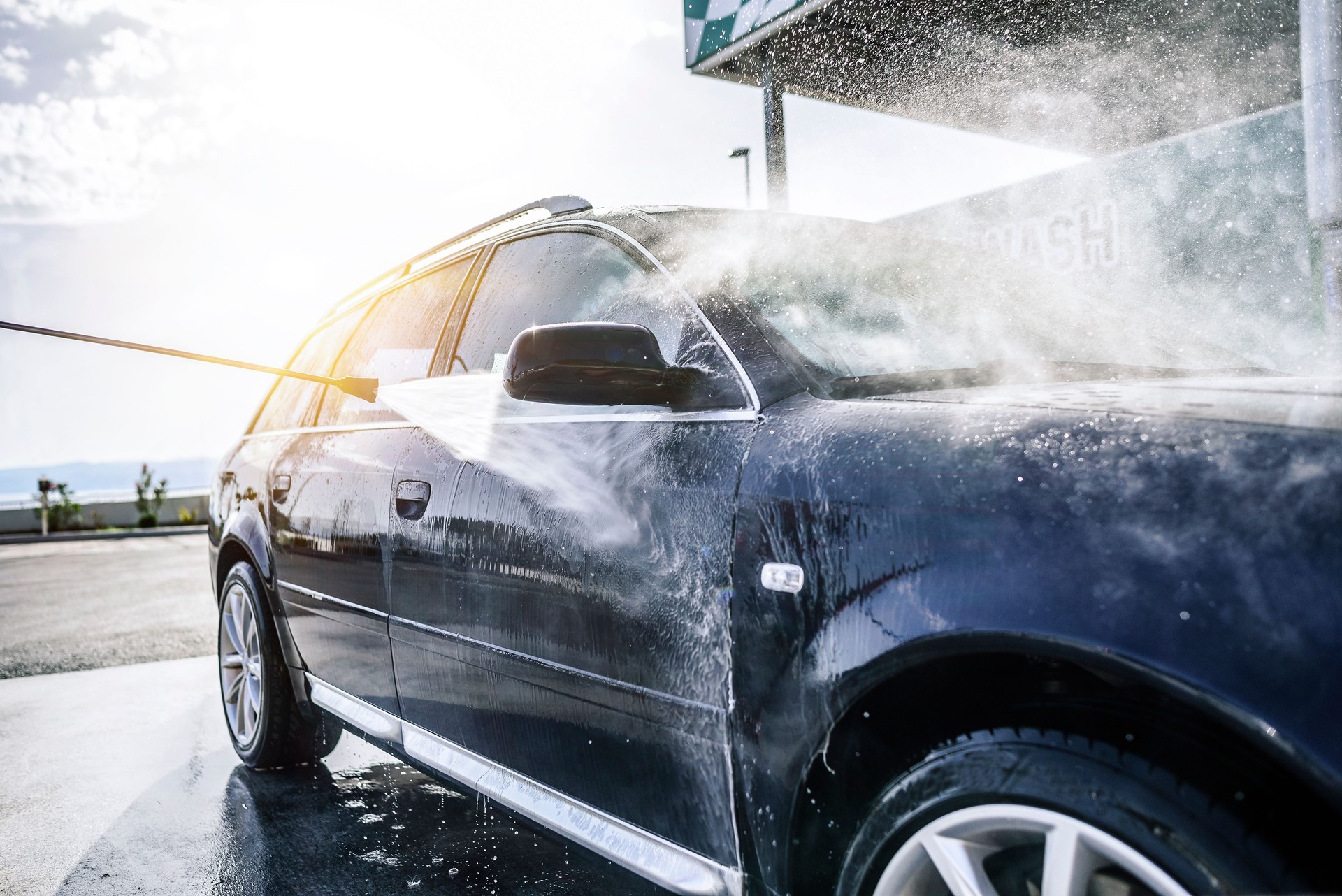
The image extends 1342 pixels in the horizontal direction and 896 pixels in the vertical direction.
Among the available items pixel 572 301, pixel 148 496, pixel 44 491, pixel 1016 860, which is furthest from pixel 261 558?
pixel 148 496

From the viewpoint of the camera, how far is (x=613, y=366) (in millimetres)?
1776

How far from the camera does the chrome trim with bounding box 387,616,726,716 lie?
5.45ft

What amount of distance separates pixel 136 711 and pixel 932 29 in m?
9.56

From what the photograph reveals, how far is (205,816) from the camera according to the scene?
128 inches

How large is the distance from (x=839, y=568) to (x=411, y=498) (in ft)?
4.59

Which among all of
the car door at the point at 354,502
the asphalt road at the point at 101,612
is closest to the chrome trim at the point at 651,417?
the car door at the point at 354,502

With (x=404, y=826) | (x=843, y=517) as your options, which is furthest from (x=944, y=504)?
(x=404, y=826)

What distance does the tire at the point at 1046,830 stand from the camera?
1.05 m

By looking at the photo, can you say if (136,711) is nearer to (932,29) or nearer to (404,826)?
(404,826)

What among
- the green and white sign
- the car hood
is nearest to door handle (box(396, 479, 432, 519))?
the car hood

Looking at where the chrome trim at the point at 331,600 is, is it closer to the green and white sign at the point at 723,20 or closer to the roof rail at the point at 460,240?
the roof rail at the point at 460,240

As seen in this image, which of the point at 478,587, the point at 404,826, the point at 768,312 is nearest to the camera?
the point at 768,312

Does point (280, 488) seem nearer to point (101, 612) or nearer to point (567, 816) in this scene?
point (567, 816)

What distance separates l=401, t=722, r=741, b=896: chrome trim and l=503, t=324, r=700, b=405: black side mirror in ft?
2.65
